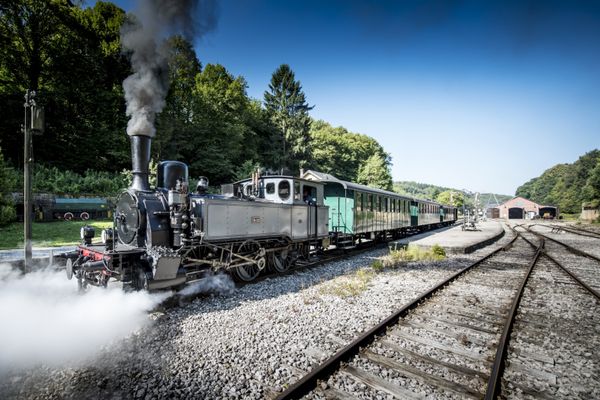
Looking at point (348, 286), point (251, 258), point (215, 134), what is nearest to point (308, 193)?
point (251, 258)

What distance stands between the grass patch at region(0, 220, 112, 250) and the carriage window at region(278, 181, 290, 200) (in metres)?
9.59

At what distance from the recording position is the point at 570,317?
5.38 meters

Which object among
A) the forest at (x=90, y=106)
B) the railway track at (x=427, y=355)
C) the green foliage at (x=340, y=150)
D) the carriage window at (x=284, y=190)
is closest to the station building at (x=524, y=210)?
the green foliage at (x=340, y=150)

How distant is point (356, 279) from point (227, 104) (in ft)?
99.2

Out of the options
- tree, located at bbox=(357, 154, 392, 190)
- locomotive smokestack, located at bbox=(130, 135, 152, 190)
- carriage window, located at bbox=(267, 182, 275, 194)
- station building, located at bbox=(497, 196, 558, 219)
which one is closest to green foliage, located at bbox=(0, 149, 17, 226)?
locomotive smokestack, located at bbox=(130, 135, 152, 190)

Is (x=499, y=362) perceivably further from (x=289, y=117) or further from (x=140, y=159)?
(x=289, y=117)

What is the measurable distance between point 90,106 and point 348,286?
93.7 ft

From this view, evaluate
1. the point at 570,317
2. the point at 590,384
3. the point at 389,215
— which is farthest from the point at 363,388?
the point at 389,215

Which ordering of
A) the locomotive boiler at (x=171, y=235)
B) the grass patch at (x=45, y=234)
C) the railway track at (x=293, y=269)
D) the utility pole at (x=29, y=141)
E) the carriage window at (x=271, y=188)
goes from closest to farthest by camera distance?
the locomotive boiler at (x=171, y=235)
the railway track at (x=293, y=269)
the utility pole at (x=29, y=141)
the carriage window at (x=271, y=188)
the grass patch at (x=45, y=234)

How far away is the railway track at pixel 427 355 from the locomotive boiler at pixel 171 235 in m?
3.55

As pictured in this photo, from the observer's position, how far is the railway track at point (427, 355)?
10.4 feet

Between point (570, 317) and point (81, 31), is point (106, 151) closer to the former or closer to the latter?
point (81, 31)

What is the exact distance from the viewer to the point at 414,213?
22.7 m

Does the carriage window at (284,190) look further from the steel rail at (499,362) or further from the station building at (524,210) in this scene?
the station building at (524,210)
